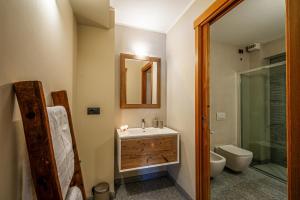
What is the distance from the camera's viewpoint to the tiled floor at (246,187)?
1841mm

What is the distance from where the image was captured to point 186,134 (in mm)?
1861

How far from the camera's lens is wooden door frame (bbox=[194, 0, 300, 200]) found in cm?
79

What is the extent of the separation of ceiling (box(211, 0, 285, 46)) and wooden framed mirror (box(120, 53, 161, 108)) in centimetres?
113

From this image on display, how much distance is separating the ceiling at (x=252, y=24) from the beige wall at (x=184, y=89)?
2.01ft

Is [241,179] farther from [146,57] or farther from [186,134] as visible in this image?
[146,57]

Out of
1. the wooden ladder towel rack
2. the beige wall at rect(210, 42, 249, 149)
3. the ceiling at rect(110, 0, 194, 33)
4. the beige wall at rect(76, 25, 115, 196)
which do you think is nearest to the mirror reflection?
the beige wall at rect(76, 25, 115, 196)

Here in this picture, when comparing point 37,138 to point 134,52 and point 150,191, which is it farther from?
point 134,52

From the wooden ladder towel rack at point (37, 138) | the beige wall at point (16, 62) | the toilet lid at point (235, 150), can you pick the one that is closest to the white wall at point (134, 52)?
the toilet lid at point (235, 150)

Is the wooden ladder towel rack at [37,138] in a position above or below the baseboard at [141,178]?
above

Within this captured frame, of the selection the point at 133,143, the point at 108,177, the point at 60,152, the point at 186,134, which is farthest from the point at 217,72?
the point at 60,152

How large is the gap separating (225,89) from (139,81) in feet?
5.41

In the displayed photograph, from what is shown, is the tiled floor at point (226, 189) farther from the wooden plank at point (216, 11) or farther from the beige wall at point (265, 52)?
the wooden plank at point (216, 11)

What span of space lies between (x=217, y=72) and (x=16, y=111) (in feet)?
9.18

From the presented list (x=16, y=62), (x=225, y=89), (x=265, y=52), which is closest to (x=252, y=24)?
(x=265, y=52)
